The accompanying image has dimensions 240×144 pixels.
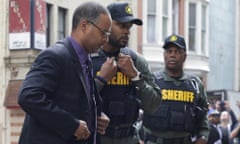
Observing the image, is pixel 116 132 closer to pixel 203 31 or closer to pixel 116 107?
pixel 116 107

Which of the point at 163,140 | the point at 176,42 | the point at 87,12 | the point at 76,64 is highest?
the point at 87,12

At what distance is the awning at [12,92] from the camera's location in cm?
1786

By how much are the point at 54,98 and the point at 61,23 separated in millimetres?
17600

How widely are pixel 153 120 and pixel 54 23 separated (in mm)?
14015

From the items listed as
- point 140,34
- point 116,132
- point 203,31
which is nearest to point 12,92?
point 140,34

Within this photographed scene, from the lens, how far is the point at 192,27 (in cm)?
3120

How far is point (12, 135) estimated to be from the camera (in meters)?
17.7

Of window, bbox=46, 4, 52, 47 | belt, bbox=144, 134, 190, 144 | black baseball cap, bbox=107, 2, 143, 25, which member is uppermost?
window, bbox=46, 4, 52, 47

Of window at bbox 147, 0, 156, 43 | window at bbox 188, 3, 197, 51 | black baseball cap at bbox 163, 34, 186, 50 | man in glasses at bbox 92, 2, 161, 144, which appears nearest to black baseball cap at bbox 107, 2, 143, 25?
man in glasses at bbox 92, 2, 161, 144

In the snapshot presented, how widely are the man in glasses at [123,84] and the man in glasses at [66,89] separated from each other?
115 centimetres

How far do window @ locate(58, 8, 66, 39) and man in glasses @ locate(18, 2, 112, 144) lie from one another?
17.2 metres

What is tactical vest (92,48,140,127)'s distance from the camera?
19.2ft

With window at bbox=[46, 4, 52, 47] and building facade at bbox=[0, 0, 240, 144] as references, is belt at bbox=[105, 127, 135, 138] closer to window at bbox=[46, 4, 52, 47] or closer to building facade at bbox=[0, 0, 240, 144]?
building facade at bbox=[0, 0, 240, 144]

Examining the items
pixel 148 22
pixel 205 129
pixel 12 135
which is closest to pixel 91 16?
pixel 205 129
